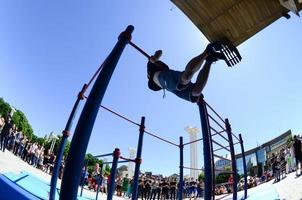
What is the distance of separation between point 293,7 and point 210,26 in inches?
56.9

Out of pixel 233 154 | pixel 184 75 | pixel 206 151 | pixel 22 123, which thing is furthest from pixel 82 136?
pixel 22 123

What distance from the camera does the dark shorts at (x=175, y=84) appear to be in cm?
370

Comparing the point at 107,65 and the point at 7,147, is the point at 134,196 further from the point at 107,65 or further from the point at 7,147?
the point at 7,147

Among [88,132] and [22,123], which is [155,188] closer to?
[88,132]

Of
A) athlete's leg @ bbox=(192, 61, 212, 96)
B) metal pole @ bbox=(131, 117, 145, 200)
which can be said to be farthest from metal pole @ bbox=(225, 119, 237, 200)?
athlete's leg @ bbox=(192, 61, 212, 96)

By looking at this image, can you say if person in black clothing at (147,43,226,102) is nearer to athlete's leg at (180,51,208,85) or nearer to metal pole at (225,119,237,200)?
athlete's leg at (180,51,208,85)

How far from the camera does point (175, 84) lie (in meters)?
3.73

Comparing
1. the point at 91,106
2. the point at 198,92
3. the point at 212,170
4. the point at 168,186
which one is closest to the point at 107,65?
the point at 91,106

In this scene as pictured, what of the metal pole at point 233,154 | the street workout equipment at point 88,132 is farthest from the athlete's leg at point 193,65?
the metal pole at point 233,154

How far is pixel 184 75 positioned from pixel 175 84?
365 mm

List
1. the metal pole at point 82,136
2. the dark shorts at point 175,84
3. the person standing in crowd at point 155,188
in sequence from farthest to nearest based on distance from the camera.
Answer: the person standing in crowd at point 155,188 → the dark shorts at point 175,84 → the metal pole at point 82,136

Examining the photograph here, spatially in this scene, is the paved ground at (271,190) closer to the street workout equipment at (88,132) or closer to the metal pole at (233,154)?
the metal pole at (233,154)

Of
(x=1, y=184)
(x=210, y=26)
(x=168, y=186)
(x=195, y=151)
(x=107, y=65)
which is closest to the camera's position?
(x=107, y=65)

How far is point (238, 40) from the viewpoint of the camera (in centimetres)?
505
